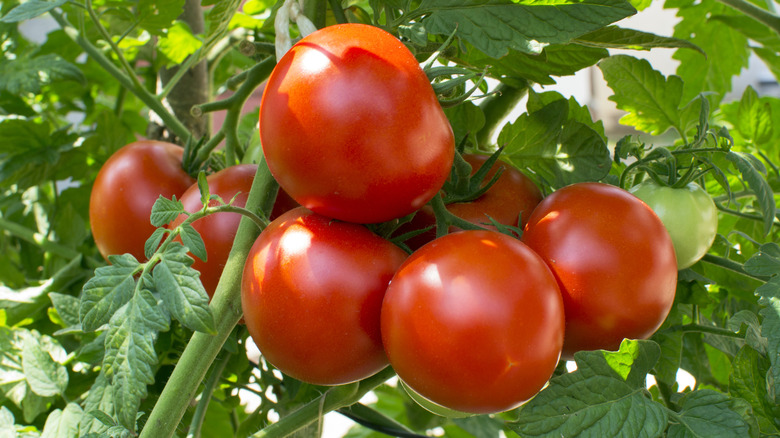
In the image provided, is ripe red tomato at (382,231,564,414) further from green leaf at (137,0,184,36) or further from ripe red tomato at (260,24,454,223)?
green leaf at (137,0,184,36)

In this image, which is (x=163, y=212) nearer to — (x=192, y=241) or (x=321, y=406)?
(x=192, y=241)

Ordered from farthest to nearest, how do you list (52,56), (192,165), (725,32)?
(725,32)
(52,56)
(192,165)

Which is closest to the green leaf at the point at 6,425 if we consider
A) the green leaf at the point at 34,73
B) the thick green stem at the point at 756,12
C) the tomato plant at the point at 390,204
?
the tomato plant at the point at 390,204

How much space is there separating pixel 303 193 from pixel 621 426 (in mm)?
202

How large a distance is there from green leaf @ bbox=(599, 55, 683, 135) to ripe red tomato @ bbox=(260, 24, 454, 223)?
302 millimetres

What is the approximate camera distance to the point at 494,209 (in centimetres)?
39

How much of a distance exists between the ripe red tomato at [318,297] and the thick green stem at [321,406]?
11cm

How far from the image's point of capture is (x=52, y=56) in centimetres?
67

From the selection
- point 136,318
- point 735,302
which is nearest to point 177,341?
point 136,318

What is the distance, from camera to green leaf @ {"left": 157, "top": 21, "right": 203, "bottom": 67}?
28.1 inches

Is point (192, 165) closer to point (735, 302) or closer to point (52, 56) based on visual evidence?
point (52, 56)

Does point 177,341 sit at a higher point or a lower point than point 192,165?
lower

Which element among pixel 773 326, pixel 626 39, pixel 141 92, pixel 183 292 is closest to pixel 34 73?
pixel 141 92

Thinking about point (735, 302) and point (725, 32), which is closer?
point (735, 302)
